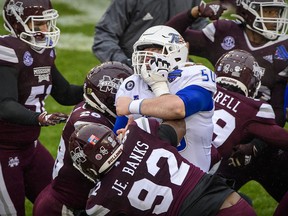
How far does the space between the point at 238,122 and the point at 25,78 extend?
1412mm

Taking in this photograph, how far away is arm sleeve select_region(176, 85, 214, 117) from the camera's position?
4.23 metres

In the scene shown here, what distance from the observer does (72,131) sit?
466cm

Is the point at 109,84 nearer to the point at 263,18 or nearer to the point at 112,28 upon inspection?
the point at 263,18

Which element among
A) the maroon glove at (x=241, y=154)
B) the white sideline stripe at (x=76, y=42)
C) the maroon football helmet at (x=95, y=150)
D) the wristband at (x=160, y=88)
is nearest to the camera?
the maroon football helmet at (x=95, y=150)

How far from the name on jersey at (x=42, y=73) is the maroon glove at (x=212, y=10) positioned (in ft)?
4.25

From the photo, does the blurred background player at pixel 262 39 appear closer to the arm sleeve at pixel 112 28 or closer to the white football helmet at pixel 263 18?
the white football helmet at pixel 263 18

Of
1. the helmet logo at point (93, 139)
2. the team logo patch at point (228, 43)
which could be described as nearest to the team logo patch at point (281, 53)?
the team logo patch at point (228, 43)

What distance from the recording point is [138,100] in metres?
4.36

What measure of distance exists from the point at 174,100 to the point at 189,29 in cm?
224

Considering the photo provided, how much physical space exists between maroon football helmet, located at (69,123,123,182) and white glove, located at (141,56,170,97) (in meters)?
0.51

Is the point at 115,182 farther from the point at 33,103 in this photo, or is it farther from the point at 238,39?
the point at 238,39

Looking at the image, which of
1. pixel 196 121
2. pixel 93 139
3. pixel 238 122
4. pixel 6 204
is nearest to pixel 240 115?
pixel 238 122

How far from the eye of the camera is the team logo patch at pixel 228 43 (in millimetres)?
5977

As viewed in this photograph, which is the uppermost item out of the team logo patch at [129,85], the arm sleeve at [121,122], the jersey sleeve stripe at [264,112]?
the team logo patch at [129,85]
